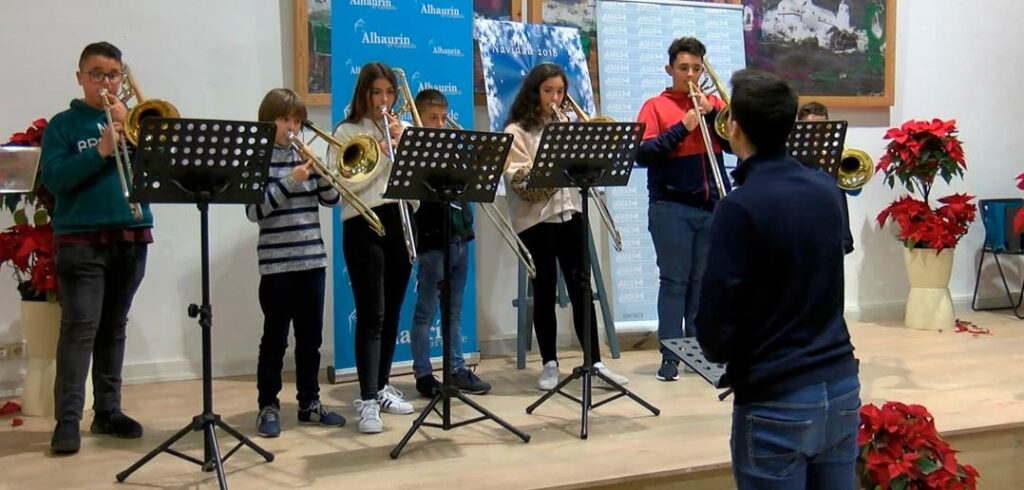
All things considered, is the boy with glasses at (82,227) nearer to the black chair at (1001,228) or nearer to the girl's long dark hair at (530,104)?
the girl's long dark hair at (530,104)

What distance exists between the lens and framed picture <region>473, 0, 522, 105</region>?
493cm

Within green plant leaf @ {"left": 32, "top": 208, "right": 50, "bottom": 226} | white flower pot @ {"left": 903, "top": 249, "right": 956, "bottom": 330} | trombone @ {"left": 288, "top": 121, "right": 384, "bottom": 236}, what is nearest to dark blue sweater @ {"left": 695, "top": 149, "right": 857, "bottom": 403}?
trombone @ {"left": 288, "top": 121, "right": 384, "bottom": 236}

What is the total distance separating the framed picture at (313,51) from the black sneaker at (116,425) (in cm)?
181

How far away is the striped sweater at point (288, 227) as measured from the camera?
11.0ft

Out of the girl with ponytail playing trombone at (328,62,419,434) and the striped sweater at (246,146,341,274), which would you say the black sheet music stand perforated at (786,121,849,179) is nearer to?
the girl with ponytail playing trombone at (328,62,419,434)

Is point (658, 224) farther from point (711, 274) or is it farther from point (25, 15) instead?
point (25, 15)

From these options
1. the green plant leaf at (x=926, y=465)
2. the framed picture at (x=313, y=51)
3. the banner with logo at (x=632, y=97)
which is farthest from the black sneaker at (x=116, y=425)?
the green plant leaf at (x=926, y=465)

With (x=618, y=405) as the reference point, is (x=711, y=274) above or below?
above

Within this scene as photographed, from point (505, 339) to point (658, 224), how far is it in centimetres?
134

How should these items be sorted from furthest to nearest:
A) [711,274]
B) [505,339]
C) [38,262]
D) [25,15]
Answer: [505,339] < [25,15] < [38,262] < [711,274]

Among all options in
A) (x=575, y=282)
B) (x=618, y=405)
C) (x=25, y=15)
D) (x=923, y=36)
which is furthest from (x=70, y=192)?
(x=923, y=36)

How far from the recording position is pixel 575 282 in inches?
156

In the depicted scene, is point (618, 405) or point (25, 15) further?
point (25, 15)

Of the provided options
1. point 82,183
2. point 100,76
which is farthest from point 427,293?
point 100,76
